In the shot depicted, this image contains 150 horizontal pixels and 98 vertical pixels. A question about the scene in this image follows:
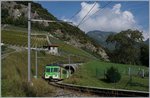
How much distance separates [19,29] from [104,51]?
44037mm

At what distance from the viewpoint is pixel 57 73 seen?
121ft

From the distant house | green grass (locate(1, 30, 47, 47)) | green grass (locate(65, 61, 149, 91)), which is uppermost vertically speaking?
green grass (locate(1, 30, 47, 47))

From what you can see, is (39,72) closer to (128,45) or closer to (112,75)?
(112,75)

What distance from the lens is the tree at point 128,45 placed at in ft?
188

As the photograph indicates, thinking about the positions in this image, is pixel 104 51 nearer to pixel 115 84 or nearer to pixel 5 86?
pixel 115 84

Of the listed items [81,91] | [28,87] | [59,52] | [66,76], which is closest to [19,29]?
[59,52]

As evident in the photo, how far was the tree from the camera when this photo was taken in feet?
188

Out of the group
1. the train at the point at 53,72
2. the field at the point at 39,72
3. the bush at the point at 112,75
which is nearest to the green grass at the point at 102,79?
the field at the point at 39,72

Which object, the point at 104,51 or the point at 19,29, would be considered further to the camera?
the point at 104,51

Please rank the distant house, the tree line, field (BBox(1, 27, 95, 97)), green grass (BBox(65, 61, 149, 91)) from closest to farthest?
field (BBox(1, 27, 95, 97)), green grass (BBox(65, 61, 149, 91)), the distant house, the tree line

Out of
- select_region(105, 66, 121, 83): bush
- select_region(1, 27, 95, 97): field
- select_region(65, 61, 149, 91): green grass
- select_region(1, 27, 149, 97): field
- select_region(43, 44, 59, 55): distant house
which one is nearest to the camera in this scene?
select_region(1, 27, 95, 97): field

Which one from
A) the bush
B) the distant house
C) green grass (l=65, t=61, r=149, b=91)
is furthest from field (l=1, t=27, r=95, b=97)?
the bush

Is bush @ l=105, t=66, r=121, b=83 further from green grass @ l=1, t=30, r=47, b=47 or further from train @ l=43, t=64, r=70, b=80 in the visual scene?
green grass @ l=1, t=30, r=47, b=47

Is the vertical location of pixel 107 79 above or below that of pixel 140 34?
below
